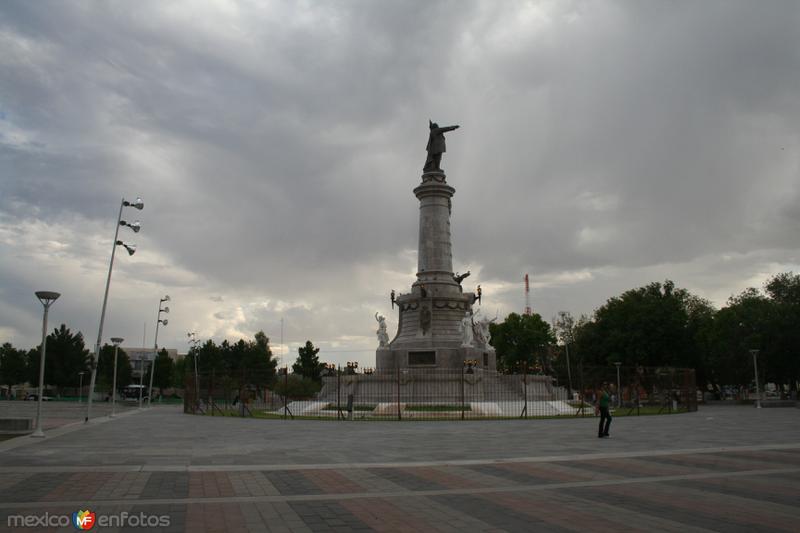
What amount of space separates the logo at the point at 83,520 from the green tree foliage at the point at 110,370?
91.1m

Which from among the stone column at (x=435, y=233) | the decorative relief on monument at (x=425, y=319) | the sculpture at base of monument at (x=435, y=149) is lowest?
the decorative relief on monument at (x=425, y=319)

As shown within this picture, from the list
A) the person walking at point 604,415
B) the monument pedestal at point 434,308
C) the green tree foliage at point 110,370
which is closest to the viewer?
the person walking at point 604,415

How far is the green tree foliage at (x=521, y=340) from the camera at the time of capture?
290 feet

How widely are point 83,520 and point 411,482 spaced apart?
537 cm

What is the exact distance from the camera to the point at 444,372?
40031mm

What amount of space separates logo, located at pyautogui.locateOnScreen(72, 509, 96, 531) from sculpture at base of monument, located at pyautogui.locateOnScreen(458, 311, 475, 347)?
3570 cm

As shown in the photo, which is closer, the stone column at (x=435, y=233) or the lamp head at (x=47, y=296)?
the lamp head at (x=47, y=296)

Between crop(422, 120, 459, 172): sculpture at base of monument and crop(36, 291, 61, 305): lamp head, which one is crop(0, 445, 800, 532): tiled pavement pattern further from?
crop(422, 120, 459, 172): sculpture at base of monument

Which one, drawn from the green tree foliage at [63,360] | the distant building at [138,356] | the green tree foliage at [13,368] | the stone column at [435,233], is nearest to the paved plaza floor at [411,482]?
the stone column at [435,233]

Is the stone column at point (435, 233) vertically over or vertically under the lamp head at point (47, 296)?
over

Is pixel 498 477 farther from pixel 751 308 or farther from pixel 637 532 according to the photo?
pixel 751 308

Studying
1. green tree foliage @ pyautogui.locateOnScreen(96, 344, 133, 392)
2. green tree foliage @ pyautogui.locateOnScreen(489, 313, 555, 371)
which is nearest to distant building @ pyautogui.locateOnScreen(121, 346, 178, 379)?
green tree foliage @ pyautogui.locateOnScreen(96, 344, 133, 392)

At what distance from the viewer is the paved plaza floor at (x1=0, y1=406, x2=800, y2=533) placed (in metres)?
8.30

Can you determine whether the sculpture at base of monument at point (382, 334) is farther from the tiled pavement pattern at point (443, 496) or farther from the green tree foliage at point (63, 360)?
the green tree foliage at point (63, 360)
